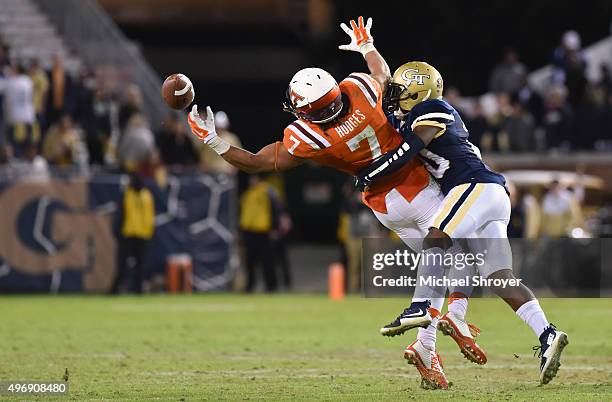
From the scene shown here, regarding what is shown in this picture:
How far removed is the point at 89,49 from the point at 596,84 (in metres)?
8.67

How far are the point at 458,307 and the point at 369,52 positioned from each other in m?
1.84

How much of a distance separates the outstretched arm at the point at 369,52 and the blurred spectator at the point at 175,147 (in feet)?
38.4

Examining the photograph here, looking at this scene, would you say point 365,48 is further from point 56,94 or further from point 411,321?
point 56,94

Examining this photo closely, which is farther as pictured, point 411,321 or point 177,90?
point 177,90

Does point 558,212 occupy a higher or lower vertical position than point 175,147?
lower

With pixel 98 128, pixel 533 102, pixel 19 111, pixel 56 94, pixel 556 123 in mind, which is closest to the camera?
pixel 19 111

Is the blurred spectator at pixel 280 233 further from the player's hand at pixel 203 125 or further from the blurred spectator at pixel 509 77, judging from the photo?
the player's hand at pixel 203 125

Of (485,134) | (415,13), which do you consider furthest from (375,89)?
(415,13)

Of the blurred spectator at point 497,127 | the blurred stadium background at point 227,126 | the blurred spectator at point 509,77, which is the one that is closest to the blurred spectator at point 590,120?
the blurred stadium background at point 227,126

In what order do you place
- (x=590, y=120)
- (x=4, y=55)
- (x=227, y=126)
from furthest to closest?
(x=227, y=126)
(x=590, y=120)
(x=4, y=55)

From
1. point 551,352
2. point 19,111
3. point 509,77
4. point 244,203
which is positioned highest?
point 509,77

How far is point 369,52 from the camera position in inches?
377

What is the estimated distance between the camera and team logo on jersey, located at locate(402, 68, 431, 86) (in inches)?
360

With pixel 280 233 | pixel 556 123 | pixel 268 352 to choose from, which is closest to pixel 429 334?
pixel 268 352
